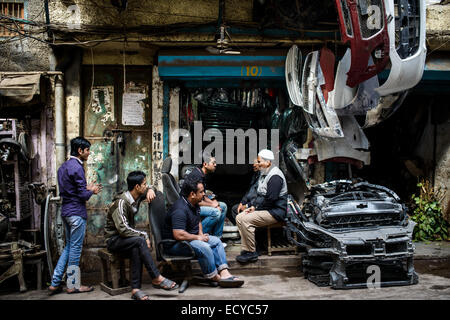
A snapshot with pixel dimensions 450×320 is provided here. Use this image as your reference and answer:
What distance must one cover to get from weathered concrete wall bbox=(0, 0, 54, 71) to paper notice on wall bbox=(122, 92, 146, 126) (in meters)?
1.69

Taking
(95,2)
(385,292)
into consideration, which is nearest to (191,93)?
(95,2)

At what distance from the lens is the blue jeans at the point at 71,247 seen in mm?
5699

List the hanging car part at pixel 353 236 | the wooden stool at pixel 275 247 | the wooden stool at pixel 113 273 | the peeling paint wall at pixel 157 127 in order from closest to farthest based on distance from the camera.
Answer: the wooden stool at pixel 113 273 → the hanging car part at pixel 353 236 → the wooden stool at pixel 275 247 → the peeling paint wall at pixel 157 127

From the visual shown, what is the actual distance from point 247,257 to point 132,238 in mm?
2103

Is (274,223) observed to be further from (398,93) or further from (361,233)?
(398,93)

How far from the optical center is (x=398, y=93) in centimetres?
677

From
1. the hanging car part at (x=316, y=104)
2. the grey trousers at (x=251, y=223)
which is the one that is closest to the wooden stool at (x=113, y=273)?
the grey trousers at (x=251, y=223)

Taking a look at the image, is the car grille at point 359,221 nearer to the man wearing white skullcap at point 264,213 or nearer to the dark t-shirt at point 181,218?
the man wearing white skullcap at point 264,213

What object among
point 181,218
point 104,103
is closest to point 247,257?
point 181,218

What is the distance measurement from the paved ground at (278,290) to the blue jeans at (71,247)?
1.01 ft

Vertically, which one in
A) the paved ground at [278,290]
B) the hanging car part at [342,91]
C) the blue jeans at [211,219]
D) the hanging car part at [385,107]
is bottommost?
the paved ground at [278,290]

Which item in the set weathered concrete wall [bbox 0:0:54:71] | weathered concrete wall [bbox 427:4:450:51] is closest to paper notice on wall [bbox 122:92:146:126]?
weathered concrete wall [bbox 0:0:54:71]

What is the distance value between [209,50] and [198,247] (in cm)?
378

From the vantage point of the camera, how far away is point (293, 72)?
24.6ft
